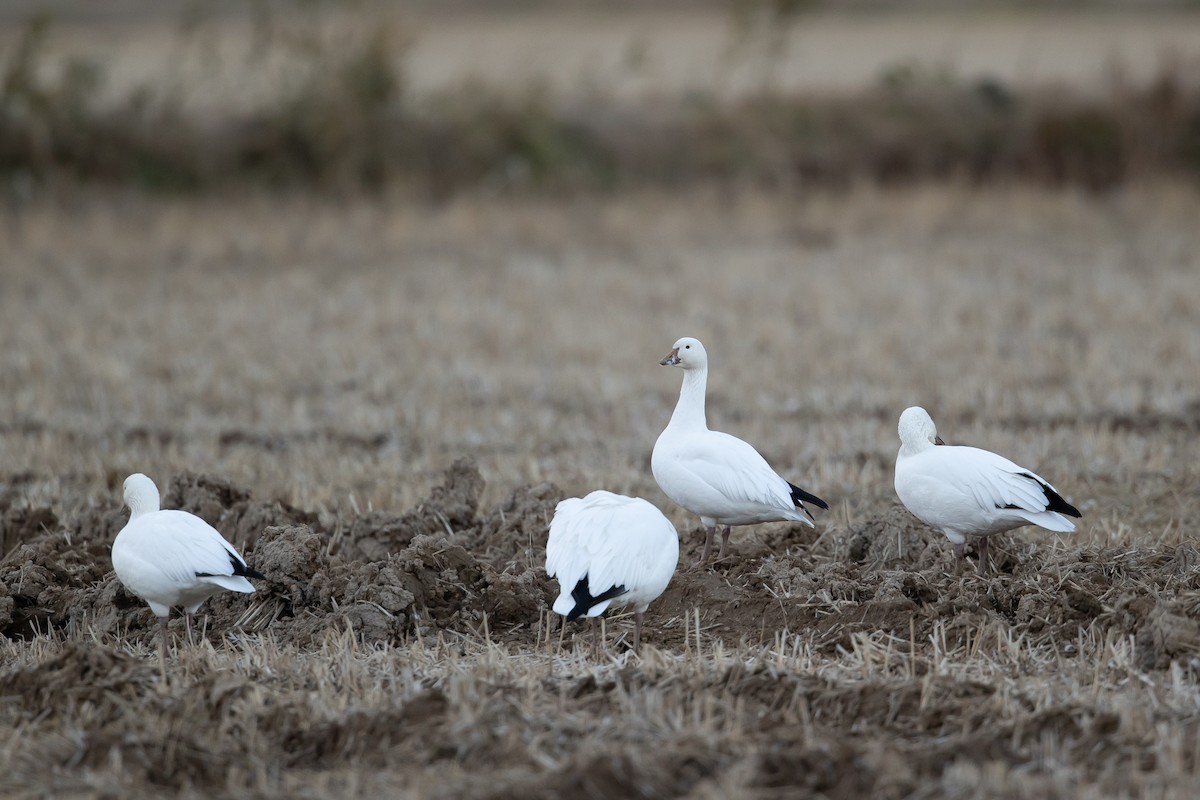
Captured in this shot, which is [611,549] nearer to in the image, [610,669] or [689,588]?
[610,669]

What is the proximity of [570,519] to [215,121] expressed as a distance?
1505 cm

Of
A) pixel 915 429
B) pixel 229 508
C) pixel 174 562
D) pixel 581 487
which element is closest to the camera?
pixel 174 562

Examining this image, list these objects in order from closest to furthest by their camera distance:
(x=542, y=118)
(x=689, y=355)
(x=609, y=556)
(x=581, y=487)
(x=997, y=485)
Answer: (x=609, y=556) < (x=997, y=485) < (x=689, y=355) < (x=581, y=487) < (x=542, y=118)

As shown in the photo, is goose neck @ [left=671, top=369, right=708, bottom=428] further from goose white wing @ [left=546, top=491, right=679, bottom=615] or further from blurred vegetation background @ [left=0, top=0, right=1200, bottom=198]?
blurred vegetation background @ [left=0, top=0, right=1200, bottom=198]

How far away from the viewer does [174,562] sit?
4.95m

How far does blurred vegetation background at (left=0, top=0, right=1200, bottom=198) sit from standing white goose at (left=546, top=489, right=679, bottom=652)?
13692 mm

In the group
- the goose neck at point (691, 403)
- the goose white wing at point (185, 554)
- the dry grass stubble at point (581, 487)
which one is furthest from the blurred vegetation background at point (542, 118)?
the goose white wing at point (185, 554)

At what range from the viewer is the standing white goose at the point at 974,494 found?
5.21 metres

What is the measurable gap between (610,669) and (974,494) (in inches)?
67.0

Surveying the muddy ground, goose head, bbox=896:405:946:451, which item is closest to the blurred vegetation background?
the muddy ground

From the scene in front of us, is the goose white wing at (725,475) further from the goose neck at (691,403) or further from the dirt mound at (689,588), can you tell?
the dirt mound at (689,588)

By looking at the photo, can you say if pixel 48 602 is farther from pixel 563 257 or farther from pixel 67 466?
pixel 563 257

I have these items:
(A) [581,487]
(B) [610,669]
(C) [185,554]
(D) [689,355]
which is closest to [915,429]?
(D) [689,355]

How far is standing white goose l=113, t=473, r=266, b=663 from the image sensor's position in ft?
16.3
